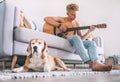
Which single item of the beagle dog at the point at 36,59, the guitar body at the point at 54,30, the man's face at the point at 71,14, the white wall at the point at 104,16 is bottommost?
the beagle dog at the point at 36,59

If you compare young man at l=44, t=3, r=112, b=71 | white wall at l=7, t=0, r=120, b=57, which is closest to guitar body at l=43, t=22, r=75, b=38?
young man at l=44, t=3, r=112, b=71

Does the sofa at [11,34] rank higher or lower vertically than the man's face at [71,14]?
lower

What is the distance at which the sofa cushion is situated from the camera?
2.05 meters

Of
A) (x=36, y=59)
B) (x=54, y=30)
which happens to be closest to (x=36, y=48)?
(x=36, y=59)

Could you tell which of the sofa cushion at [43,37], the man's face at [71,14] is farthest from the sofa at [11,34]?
the man's face at [71,14]

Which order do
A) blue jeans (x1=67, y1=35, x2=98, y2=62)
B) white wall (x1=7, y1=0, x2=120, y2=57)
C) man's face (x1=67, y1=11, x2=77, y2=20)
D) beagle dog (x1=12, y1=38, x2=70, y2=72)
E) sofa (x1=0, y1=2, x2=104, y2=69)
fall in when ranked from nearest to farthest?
beagle dog (x1=12, y1=38, x2=70, y2=72), sofa (x1=0, y1=2, x2=104, y2=69), blue jeans (x1=67, y1=35, x2=98, y2=62), man's face (x1=67, y1=11, x2=77, y2=20), white wall (x1=7, y1=0, x2=120, y2=57)

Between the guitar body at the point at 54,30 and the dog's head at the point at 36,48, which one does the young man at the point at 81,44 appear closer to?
the guitar body at the point at 54,30

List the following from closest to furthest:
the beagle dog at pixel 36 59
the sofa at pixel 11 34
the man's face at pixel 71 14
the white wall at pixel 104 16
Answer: the beagle dog at pixel 36 59, the sofa at pixel 11 34, the man's face at pixel 71 14, the white wall at pixel 104 16

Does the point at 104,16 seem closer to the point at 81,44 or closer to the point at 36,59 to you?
the point at 81,44

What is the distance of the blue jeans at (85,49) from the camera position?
6.98 ft

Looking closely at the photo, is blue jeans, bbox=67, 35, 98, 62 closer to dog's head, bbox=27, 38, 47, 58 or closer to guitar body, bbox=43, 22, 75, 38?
guitar body, bbox=43, 22, 75, 38

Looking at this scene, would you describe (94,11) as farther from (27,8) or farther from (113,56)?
(27,8)

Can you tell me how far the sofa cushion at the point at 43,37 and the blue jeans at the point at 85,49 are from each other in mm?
116

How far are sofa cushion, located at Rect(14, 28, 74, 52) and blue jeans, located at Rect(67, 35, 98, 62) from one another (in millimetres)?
116
